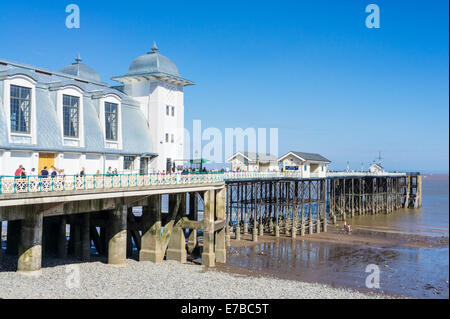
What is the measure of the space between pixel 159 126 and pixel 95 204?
899 cm

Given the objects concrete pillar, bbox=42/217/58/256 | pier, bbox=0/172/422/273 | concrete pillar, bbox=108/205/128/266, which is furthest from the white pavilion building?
concrete pillar, bbox=42/217/58/256

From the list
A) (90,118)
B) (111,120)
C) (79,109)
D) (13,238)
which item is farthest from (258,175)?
(13,238)

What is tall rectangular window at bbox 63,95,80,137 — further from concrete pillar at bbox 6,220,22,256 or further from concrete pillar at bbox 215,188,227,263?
concrete pillar at bbox 215,188,227,263

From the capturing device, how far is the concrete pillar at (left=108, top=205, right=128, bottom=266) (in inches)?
872

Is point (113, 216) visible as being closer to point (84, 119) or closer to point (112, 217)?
point (112, 217)

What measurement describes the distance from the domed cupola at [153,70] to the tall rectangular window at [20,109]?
31.6 ft

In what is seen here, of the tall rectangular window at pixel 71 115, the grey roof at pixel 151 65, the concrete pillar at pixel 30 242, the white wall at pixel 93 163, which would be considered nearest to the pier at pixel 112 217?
the concrete pillar at pixel 30 242

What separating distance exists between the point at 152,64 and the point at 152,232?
11.6 meters

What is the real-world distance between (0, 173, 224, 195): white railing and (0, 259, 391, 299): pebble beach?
387cm

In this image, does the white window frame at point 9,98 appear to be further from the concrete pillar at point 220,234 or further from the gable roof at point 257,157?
the gable roof at point 257,157

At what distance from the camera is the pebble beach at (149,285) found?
16641 millimetres

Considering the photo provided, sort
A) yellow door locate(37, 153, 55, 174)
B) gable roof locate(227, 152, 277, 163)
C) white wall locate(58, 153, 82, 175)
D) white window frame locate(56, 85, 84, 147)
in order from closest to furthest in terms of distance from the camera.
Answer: yellow door locate(37, 153, 55, 174)
white window frame locate(56, 85, 84, 147)
white wall locate(58, 153, 82, 175)
gable roof locate(227, 152, 277, 163)

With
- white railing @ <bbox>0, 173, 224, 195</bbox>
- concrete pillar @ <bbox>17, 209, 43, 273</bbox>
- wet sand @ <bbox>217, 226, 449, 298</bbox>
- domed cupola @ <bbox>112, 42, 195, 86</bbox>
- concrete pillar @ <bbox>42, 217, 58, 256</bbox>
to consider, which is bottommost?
wet sand @ <bbox>217, 226, 449, 298</bbox>

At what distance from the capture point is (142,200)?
24.2 meters
